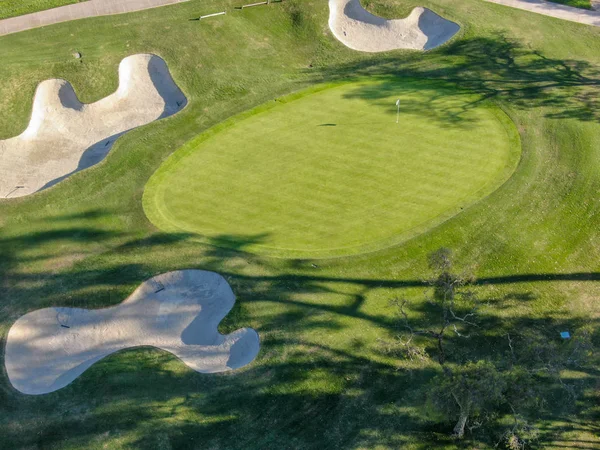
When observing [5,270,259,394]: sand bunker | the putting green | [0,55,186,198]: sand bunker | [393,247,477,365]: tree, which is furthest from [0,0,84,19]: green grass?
[393,247,477,365]: tree

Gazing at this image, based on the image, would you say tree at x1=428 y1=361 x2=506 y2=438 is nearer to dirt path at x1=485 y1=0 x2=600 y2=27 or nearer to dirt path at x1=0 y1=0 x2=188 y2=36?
dirt path at x1=485 y1=0 x2=600 y2=27

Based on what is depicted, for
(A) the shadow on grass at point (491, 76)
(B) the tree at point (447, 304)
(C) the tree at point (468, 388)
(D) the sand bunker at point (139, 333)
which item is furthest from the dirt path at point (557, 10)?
(C) the tree at point (468, 388)

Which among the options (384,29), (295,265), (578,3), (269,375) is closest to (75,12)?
(384,29)

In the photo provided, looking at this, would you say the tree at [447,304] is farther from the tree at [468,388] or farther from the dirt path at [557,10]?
the dirt path at [557,10]

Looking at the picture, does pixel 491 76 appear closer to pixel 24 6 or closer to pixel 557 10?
pixel 557 10

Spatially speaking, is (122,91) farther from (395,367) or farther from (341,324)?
(395,367)

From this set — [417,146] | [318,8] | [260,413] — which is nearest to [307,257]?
[260,413]
